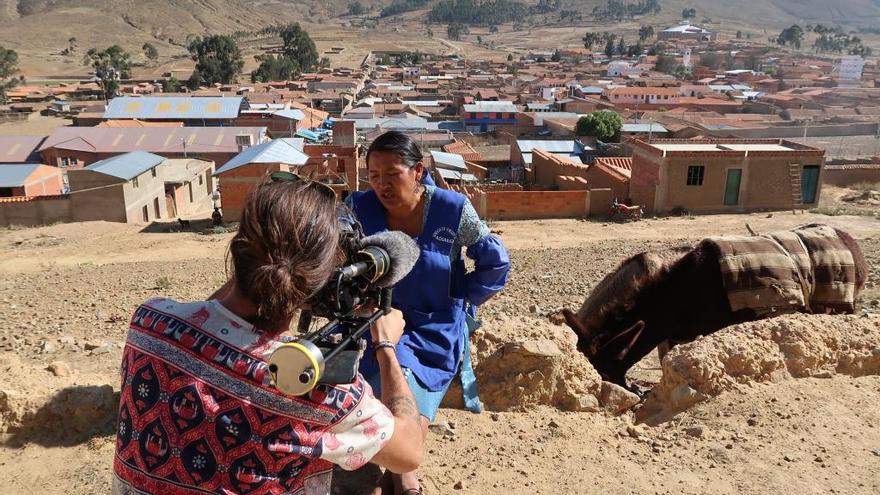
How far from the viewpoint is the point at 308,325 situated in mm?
2104

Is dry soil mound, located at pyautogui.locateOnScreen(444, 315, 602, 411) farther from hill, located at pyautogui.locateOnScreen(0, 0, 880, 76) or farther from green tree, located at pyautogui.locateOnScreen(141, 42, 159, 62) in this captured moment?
green tree, located at pyautogui.locateOnScreen(141, 42, 159, 62)

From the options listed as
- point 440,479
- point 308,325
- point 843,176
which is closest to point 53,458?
point 440,479

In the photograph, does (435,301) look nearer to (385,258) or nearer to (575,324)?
(385,258)

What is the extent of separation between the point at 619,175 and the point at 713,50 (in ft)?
333

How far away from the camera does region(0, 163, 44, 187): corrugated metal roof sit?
22.4 metres

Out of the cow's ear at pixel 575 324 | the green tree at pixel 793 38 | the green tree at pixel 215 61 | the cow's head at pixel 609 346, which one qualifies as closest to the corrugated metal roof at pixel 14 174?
the cow's ear at pixel 575 324

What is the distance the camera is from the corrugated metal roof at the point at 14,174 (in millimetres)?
22422

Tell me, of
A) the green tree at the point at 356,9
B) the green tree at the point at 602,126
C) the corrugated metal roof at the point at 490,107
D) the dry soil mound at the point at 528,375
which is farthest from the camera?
the green tree at the point at 356,9

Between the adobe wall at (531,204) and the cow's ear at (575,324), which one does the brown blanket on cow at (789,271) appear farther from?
the adobe wall at (531,204)

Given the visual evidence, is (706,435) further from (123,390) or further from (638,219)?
(638,219)

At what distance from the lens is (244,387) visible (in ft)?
4.85

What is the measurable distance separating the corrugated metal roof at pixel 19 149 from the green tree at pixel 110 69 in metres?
25.7

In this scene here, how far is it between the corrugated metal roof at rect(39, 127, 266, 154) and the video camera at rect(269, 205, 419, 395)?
30.9 meters

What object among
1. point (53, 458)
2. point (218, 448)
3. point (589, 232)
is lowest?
point (589, 232)
